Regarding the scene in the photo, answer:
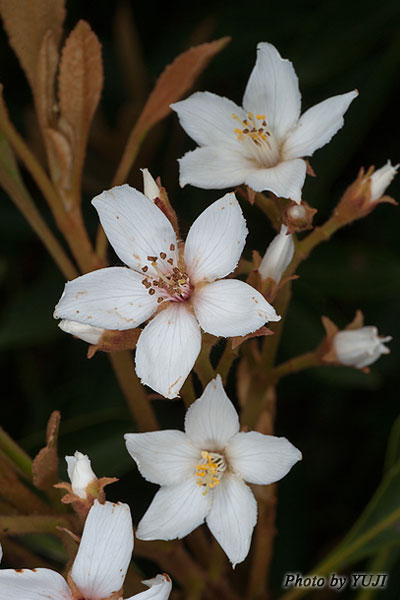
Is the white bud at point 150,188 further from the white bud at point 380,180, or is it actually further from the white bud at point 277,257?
the white bud at point 380,180

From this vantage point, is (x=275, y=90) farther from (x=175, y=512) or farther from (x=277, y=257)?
(x=175, y=512)

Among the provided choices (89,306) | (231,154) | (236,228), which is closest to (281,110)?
(231,154)

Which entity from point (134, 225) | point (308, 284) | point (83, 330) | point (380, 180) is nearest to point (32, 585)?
point (83, 330)

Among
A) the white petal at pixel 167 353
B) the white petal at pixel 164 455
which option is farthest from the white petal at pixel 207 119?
the white petal at pixel 164 455

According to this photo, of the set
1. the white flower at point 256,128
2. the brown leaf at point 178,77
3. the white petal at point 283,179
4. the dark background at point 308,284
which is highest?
the brown leaf at point 178,77

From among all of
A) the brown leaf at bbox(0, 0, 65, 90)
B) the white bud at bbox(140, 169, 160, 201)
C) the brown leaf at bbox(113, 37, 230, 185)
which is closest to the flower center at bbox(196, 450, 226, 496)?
the white bud at bbox(140, 169, 160, 201)

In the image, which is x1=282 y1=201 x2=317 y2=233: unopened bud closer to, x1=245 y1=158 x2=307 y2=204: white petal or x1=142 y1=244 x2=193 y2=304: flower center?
x1=245 y1=158 x2=307 y2=204: white petal
